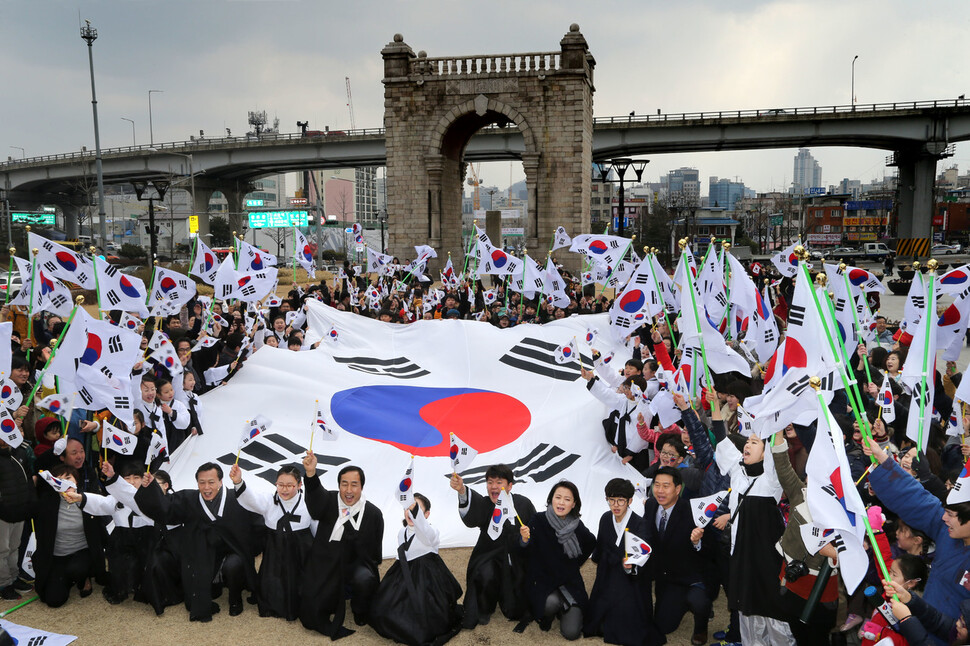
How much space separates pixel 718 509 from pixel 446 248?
99.4 ft

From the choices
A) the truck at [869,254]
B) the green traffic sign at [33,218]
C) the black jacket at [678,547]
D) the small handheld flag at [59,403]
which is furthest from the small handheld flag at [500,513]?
the green traffic sign at [33,218]

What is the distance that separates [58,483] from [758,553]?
554 centimetres

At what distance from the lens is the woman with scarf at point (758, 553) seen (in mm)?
5402

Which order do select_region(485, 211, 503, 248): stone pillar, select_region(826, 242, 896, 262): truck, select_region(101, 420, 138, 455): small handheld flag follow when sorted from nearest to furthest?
select_region(101, 420, 138, 455): small handheld flag < select_region(485, 211, 503, 248): stone pillar < select_region(826, 242, 896, 262): truck

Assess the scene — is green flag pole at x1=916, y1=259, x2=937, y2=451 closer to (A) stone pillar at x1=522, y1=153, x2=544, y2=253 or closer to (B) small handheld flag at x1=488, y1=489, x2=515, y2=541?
(B) small handheld flag at x1=488, y1=489, x2=515, y2=541

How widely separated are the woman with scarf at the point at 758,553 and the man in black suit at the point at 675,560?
Answer: 0.50 m

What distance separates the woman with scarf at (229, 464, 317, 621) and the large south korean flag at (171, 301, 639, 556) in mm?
890

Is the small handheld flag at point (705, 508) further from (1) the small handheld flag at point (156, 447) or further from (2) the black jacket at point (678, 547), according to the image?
(1) the small handheld flag at point (156, 447)

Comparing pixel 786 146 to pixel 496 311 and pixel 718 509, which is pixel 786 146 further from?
pixel 718 509

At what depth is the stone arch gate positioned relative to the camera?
31.7m

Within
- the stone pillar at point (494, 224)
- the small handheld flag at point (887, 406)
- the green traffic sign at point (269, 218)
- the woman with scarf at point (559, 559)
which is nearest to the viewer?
the woman with scarf at point (559, 559)

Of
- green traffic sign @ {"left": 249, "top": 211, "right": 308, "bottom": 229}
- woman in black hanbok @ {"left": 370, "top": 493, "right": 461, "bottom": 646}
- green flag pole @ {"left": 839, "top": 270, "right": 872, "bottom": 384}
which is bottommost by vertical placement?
woman in black hanbok @ {"left": 370, "top": 493, "right": 461, "bottom": 646}

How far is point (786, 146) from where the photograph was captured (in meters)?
55.1

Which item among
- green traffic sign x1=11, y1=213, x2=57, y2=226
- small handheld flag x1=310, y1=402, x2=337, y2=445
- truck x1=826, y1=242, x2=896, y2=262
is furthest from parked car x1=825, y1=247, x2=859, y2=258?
green traffic sign x1=11, y1=213, x2=57, y2=226
